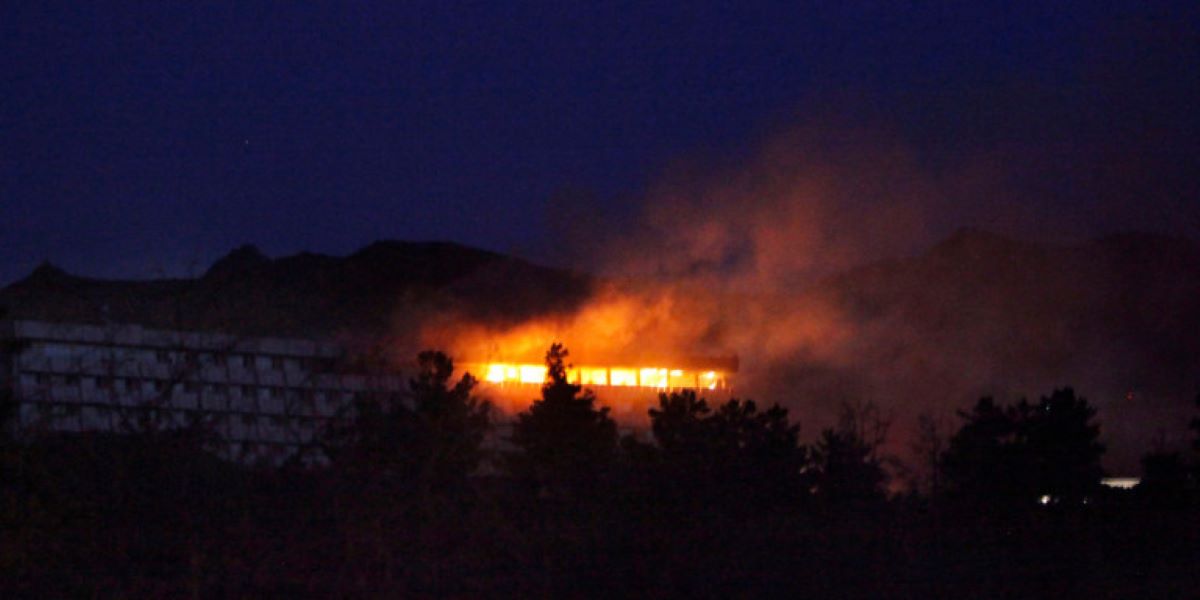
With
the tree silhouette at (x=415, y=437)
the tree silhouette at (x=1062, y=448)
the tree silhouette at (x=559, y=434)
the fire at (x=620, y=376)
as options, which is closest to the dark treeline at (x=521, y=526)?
the tree silhouette at (x=415, y=437)

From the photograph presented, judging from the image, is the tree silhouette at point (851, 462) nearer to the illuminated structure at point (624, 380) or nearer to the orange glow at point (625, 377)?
the illuminated structure at point (624, 380)

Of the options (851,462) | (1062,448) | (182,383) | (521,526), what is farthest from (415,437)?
(1062,448)

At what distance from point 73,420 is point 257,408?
3452mm

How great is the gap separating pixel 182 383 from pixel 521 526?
406 centimetres

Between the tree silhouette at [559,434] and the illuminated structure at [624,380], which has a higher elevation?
the illuminated structure at [624,380]

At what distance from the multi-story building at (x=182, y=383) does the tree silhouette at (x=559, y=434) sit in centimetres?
204

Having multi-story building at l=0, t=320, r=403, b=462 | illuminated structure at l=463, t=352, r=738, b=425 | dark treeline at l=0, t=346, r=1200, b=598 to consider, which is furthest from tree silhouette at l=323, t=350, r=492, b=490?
illuminated structure at l=463, t=352, r=738, b=425

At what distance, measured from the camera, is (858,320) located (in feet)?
130

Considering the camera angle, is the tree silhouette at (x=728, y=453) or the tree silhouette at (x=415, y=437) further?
the tree silhouette at (x=728, y=453)

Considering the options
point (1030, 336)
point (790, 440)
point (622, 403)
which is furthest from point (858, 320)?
point (790, 440)

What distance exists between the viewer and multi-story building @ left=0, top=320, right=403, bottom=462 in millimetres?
11672

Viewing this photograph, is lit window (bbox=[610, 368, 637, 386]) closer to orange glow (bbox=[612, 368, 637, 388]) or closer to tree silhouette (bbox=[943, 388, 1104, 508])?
orange glow (bbox=[612, 368, 637, 388])

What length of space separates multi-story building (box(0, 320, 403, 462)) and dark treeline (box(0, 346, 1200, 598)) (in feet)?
1.82

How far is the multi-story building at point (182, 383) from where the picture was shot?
11.7m
